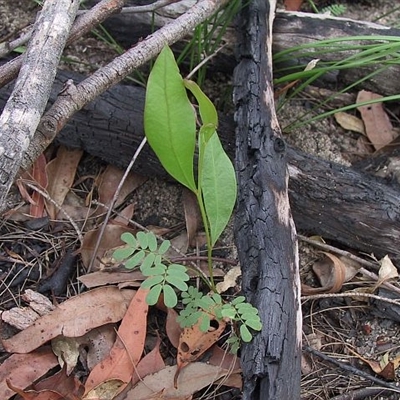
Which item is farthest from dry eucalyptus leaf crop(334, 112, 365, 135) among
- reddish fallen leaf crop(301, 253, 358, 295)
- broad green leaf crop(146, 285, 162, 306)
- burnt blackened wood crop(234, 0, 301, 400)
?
broad green leaf crop(146, 285, 162, 306)

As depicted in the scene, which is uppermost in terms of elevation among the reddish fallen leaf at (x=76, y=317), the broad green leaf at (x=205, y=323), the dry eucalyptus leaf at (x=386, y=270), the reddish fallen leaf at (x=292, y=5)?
the reddish fallen leaf at (x=292, y=5)

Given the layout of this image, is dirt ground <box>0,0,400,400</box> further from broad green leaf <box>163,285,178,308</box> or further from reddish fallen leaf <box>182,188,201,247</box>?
broad green leaf <box>163,285,178,308</box>

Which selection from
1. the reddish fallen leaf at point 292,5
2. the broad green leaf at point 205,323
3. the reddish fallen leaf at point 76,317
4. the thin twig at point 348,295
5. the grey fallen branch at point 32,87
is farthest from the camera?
the reddish fallen leaf at point 292,5

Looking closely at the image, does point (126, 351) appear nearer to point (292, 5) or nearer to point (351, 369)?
point (351, 369)

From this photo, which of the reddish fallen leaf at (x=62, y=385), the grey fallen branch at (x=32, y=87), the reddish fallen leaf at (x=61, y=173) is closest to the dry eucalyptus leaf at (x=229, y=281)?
the reddish fallen leaf at (x=62, y=385)

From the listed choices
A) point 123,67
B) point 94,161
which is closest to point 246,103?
point 123,67

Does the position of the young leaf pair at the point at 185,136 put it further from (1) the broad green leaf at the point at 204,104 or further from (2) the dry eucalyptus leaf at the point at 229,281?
(2) the dry eucalyptus leaf at the point at 229,281

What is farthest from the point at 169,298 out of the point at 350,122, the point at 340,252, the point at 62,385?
the point at 350,122
